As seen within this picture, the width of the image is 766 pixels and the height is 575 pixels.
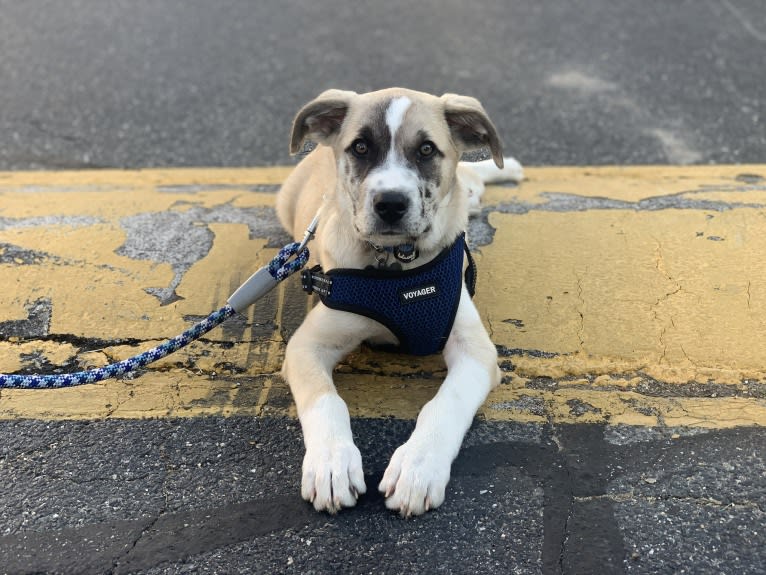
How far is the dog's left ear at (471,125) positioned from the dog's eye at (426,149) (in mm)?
241

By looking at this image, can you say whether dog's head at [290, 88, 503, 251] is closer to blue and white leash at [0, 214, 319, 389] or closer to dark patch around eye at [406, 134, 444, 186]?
dark patch around eye at [406, 134, 444, 186]

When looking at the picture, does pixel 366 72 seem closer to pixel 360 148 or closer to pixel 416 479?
pixel 360 148

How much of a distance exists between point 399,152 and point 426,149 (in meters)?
0.13

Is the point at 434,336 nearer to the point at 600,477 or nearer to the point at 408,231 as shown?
the point at 408,231

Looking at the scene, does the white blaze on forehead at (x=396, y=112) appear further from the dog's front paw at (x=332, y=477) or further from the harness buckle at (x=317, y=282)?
the dog's front paw at (x=332, y=477)

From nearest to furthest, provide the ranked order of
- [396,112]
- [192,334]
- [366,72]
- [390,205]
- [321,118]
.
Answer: [390,205]
[192,334]
[396,112]
[321,118]
[366,72]

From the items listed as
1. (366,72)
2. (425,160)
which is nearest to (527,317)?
(425,160)

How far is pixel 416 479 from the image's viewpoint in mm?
2578

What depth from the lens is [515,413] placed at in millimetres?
3088

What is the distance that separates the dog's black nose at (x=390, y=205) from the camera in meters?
2.98

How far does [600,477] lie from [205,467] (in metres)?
1.45

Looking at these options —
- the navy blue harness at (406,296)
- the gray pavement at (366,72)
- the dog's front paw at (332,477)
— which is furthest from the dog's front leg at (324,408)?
the gray pavement at (366,72)

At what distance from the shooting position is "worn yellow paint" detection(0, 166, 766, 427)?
3.17 metres

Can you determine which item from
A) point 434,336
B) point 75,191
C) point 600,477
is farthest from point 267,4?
point 600,477
